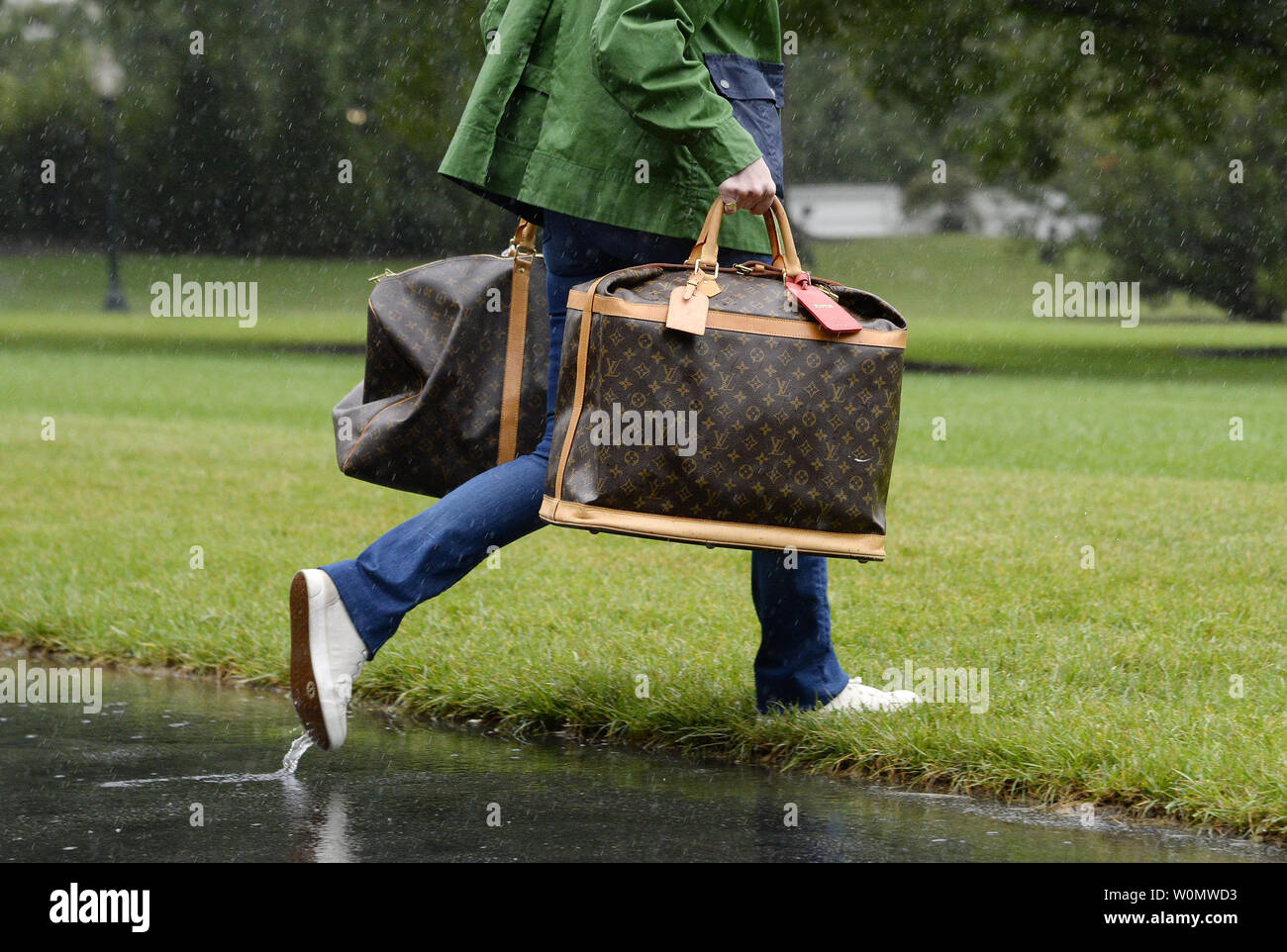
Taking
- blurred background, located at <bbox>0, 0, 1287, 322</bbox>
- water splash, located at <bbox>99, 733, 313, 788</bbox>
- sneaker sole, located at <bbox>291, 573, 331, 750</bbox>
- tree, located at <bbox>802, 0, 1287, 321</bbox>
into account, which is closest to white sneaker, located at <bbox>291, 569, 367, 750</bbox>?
sneaker sole, located at <bbox>291, 573, 331, 750</bbox>

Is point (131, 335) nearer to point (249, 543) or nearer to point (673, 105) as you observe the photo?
point (249, 543)

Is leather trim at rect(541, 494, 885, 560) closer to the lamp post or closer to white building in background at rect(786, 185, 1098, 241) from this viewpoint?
the lamp post

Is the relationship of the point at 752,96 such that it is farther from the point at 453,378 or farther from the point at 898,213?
the point at 898,213

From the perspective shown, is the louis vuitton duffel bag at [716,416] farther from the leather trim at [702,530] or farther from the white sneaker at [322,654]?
the white sneaker at [322,654]

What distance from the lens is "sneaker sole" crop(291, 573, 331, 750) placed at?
11.1 ft

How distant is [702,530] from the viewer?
10.7 ft

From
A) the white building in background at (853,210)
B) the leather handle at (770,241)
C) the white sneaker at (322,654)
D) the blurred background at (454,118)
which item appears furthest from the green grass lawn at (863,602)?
the white building in background at (853,210)

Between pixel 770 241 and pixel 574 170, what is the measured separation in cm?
46

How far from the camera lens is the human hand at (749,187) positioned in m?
3.31

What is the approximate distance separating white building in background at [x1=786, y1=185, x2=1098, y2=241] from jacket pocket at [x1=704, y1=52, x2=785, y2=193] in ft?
126

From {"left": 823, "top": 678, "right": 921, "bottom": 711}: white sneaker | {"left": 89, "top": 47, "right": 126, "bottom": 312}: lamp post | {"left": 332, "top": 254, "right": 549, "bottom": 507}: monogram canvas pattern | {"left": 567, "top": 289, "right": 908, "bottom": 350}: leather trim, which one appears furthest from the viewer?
{"left": 89, "top": 47, "right": 126, "bottom": 312}: lamp post

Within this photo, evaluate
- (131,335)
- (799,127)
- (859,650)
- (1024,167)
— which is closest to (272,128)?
(131,335)
